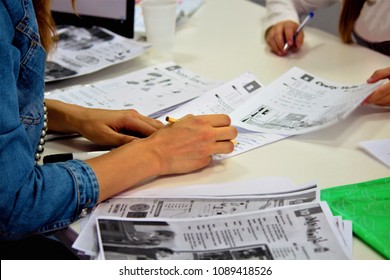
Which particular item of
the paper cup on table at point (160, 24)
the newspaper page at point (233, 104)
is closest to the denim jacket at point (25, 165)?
the newspaper page at point (233, 104)

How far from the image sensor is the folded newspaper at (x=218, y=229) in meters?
0.68

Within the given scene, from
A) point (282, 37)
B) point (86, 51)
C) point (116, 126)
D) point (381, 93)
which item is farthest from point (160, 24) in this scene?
point (381, 93)

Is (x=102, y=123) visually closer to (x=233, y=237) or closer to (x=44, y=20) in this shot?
(x=44, y=20)

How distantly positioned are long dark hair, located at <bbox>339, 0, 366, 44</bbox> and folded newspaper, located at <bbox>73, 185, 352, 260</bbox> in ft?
2.54

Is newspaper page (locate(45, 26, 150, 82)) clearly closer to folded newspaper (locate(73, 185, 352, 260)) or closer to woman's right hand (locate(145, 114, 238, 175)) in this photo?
woman's right hand (locate(145, 114, 238, 175))

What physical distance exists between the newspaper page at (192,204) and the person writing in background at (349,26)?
2.18 feet

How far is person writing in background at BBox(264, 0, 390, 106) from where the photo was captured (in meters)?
1.38

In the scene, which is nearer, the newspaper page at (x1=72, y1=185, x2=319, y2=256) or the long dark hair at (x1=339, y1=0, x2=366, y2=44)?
the newspaper page at (x1=72, y1=185, x2=319, y2=256)

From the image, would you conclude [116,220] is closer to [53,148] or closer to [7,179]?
[7,179]

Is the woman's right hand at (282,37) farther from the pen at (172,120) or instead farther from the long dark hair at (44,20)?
the long dark hair at (44,20)

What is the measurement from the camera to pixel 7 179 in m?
0.67

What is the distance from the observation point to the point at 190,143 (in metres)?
0.85

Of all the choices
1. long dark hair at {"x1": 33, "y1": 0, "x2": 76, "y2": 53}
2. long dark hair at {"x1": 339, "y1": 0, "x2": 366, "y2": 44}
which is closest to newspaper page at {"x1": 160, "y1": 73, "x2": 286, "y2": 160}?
long dark hair at {"x1": 33, "y1": 0, "x2": 76, "y2": 53}

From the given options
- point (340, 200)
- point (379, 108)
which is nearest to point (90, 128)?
point (340, 200)
